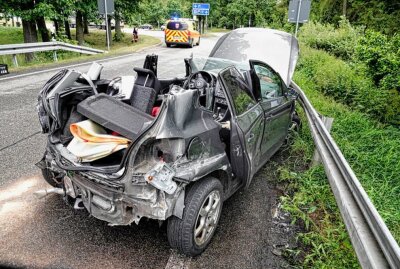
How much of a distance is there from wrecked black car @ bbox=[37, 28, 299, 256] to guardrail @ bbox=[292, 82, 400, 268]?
2.72 ft

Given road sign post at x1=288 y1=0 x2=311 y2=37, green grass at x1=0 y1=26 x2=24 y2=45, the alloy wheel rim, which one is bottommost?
green grass at x1=0 y1=26 x2=24 y2=45

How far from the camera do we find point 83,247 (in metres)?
2.74

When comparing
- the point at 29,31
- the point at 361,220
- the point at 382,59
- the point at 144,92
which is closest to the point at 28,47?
the point at 29,31

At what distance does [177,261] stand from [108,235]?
731 mm

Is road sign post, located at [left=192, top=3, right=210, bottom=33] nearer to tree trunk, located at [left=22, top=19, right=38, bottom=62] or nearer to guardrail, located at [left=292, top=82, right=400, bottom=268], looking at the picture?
tree trunk, located at [left=22, top=19, right=38, bottom=62]

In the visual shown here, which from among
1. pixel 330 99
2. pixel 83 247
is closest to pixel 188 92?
pixel 83 247

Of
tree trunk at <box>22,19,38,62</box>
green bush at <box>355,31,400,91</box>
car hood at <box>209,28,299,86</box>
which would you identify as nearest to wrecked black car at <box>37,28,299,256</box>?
car hood at <box>209,28,299,86</box>

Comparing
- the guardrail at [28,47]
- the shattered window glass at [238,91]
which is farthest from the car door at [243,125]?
the guardrail at [28,47]

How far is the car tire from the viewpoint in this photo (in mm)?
2531

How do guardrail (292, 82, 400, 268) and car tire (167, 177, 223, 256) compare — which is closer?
guardrail (292, 82, 400, 268)

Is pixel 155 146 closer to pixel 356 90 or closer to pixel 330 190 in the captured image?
pixel 330 190

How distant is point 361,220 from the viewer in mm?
2361

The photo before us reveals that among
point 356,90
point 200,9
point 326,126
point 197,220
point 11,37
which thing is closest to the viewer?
point 197,220

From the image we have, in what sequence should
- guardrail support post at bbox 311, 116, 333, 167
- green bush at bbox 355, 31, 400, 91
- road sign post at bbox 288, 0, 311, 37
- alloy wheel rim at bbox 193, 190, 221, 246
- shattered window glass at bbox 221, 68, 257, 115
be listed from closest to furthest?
alloy wheel rim at bbox 193, 190, 221, 246 < shattered window glass at bbox 221, 68, 257, 115 < guardrail support post at bbox 311, 116, 333, 167 < green bush at bbox 355, 31, 400, 91 < road sign post at bbox 288, 0, 311, 37
